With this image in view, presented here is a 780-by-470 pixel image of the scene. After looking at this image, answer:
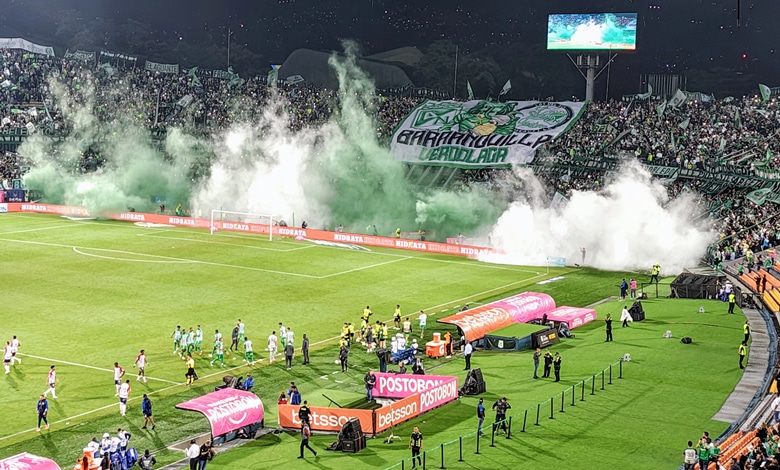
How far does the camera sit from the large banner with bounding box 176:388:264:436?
Answer: 27.4 meters

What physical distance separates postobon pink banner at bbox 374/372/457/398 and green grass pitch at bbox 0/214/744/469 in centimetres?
116

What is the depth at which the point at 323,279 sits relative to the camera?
180 feet

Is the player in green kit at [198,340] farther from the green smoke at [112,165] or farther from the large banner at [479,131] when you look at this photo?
the green smoke at [112,165]

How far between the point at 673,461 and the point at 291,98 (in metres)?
71.3

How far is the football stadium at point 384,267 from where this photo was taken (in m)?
28.6

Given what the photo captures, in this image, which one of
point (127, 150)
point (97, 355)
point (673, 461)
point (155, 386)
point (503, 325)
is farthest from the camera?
point (127, 150)

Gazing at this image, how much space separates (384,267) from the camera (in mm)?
59688

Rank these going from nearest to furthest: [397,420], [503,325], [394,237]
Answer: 1. [397,420]
2. [503,325]
3. [394,237]

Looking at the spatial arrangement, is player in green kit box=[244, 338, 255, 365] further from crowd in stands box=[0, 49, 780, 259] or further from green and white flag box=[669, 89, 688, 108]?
green and white flag box=[669, 89, 688, 108]

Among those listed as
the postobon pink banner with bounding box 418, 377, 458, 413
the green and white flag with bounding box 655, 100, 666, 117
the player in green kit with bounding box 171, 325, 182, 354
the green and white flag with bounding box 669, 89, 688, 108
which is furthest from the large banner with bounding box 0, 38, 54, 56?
the postobon pink banner with bounding box 418, 377, 458, 413

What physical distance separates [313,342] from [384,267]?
19818 millimetres

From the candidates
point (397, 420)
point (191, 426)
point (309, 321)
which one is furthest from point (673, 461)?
point (309, 321)

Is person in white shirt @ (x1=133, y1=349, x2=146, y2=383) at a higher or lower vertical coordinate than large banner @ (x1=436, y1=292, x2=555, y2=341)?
lower

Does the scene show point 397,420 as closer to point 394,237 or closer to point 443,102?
point 394,237
